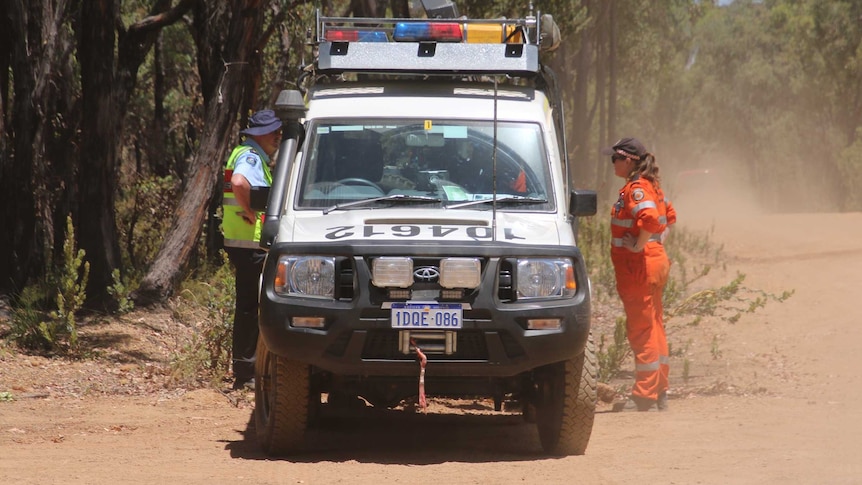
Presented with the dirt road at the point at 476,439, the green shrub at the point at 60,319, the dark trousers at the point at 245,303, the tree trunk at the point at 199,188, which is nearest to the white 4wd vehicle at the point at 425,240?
the dirt road at the point at 476,439

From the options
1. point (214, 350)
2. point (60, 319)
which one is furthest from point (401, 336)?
point (60, 319)

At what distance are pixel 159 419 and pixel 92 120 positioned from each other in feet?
16.0

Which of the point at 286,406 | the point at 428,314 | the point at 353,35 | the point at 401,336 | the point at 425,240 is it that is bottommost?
the point at 286,406

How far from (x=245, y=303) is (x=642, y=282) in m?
2.82

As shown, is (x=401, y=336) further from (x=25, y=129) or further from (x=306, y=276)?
(x=25, y=129)

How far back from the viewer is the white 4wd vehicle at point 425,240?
6223 millimetres

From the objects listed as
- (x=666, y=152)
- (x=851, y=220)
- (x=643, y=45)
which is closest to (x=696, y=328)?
(x=851, y=220)

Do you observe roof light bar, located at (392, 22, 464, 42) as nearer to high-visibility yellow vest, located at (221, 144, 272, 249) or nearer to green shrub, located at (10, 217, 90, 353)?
high-visibility yellow vest, located at (221, 144, 272, 249)

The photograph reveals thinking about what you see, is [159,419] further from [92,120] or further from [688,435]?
[92,120]

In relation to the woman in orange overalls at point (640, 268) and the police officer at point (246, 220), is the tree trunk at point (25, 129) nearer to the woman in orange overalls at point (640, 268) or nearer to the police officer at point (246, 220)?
the police officer at point (246, 220)

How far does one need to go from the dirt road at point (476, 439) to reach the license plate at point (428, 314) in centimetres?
75

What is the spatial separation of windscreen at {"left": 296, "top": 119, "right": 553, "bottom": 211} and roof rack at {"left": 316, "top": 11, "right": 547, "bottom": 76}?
0.45 meters

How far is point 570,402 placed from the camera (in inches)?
261

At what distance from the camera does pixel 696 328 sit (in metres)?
13.5
